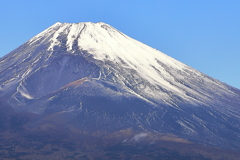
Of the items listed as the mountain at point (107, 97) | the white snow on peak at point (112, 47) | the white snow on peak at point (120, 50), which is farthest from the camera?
the white snow on peak at point (112, 47)

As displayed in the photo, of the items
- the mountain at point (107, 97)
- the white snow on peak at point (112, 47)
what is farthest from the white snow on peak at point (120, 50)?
the mountain at point (107, 97)

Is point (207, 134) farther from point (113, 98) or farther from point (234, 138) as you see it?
point (113, 98)

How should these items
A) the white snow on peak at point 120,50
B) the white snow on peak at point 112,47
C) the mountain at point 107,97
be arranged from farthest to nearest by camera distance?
the white snow on peak at point 112,47 → the white snow on peak at point 120,50 → the mountain at point 107,97

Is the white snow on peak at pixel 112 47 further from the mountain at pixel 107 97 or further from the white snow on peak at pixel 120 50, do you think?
the mountain at pixel 107 97

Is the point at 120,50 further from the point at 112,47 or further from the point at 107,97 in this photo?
the point at 107,97

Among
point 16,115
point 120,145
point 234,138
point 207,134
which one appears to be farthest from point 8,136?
point 234,138

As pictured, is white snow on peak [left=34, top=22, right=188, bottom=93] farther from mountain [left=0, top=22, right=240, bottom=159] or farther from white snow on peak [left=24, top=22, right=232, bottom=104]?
mountain [left=0, top=22, right=240, bottom=159]

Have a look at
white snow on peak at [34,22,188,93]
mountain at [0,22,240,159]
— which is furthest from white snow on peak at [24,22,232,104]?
mountain at [0,22,240,159]

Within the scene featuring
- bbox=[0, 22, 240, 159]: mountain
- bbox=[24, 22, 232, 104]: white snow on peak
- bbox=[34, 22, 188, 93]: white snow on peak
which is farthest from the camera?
bbox=[34, 22, 188, 93]: white snow on peak

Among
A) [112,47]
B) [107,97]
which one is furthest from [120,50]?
[107,97]
